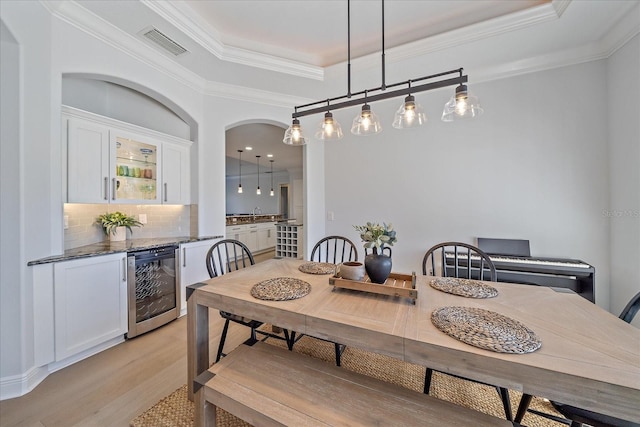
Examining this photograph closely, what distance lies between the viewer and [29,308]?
5.79ft

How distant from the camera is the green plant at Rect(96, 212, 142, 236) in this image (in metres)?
2.66

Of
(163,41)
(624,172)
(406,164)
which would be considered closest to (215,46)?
(163,41)

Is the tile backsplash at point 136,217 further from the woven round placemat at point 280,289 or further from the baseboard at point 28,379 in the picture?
the woven round placemat at point 280,289

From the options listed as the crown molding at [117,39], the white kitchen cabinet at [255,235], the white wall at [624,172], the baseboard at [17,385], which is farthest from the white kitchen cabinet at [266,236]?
the white wall at [624,172]

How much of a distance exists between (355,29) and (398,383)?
3.20 m

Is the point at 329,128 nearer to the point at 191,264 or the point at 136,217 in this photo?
the point at 191,264

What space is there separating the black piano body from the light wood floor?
2.67 meters

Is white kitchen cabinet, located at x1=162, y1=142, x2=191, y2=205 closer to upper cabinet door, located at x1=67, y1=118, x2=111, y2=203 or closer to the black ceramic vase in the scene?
upper cabinet door, located at x1=67, y1=118, x2=111, y2=203

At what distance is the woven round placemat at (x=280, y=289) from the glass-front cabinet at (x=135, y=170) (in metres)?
2.08

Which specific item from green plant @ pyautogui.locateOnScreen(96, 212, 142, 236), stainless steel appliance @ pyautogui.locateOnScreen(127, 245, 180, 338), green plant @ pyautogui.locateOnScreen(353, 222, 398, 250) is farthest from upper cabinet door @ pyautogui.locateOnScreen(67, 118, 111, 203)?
green plant @ pyautogui.locateOnScreen(353, 222, 398, 250)

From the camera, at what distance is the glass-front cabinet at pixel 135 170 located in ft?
8.52

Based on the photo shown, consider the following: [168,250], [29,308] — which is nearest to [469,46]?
[168,250]

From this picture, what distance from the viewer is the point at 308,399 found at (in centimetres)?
111

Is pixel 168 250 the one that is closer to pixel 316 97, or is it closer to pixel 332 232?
pixel 332 232
